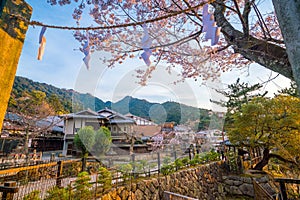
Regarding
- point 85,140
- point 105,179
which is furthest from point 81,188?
point 85,140

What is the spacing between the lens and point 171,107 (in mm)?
→ 9141

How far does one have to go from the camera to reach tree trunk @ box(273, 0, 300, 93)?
0.72 m

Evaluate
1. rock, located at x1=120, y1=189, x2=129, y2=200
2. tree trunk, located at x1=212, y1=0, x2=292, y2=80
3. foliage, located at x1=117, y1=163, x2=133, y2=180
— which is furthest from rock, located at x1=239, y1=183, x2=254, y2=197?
tree trunk, located at x1=212, y1=0, x2=292, y2=80

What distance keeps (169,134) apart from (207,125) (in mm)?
5300

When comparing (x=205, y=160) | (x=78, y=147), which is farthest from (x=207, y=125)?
(x=78, y=147)

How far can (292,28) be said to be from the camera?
0.74 meters

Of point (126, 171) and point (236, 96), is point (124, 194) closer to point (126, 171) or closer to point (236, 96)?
point (126, 171)

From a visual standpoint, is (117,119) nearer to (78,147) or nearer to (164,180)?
(78,147)

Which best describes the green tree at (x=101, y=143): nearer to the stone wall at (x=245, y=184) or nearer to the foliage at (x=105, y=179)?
the foliage at (x=105, y=179)

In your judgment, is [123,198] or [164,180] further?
[164,180]

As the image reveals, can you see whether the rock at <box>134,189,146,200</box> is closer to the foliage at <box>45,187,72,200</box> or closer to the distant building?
the foliage at <box>45,187,72,200</box>

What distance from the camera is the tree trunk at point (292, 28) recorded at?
0.72m

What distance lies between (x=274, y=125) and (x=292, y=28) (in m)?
5.88

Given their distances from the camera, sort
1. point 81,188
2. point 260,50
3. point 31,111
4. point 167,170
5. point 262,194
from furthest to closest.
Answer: point 31,111 < point 167,170 < point 262,194 < point 81,188 < point 260,50
